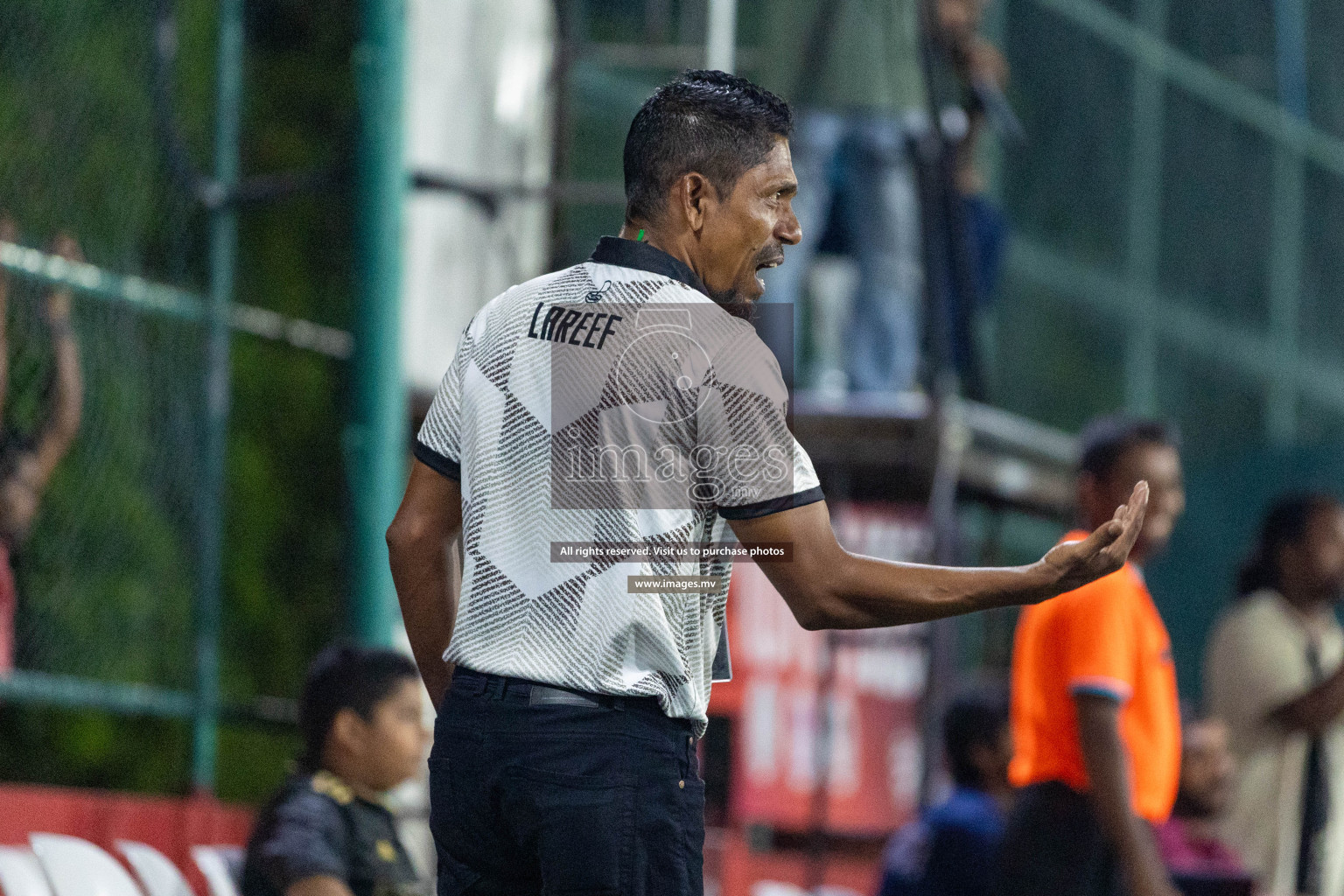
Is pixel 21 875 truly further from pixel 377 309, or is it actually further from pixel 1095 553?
pixel 1095 553

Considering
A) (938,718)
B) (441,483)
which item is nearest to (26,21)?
(441,483)

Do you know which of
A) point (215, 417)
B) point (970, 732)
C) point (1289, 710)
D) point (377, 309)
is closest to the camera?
point (1289, 710)

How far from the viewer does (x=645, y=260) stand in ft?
9.06

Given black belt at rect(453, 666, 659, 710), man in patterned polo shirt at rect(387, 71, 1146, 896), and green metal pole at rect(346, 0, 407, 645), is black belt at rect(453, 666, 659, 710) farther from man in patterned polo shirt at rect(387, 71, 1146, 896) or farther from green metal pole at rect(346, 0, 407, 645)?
green metal pole at rect(346, 0, 407, 645)

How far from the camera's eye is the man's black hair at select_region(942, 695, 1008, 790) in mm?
6219

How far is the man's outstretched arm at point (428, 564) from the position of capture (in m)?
2.95

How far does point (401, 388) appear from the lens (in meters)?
5.94

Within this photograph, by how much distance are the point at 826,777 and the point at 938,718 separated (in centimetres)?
64

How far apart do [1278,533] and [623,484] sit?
3936 mm

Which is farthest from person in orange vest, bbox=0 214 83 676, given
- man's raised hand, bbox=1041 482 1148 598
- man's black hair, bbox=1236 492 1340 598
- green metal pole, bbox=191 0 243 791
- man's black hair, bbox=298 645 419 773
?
man's black hair, bbox=1236 492 1340 598

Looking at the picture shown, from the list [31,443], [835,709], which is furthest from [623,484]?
[835,709]

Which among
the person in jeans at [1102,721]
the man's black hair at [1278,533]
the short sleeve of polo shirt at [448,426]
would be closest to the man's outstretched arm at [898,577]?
the short sleeve of polo shirt at [448,426]

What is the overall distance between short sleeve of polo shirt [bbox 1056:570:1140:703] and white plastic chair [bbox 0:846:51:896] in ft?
7.55

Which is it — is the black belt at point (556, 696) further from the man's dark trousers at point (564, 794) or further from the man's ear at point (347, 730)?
the man's ear at point (347, 730)
